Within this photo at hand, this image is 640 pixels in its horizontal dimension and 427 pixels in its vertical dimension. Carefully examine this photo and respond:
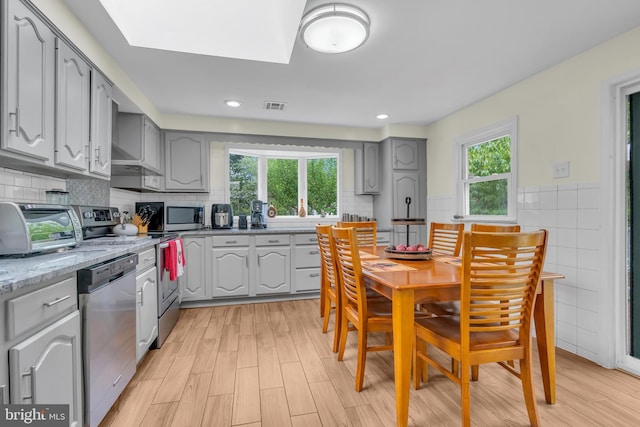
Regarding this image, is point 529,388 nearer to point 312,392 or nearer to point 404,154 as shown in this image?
point 312,392

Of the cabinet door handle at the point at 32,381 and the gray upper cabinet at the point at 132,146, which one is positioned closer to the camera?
the cabinet door handle at the point at 32,381

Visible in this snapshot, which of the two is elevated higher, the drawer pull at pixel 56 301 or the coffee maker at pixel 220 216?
the coffee maker at pixel 220 216

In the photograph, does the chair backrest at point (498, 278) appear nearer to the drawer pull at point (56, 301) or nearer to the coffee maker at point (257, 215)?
the drawer pull at point (56, 301)

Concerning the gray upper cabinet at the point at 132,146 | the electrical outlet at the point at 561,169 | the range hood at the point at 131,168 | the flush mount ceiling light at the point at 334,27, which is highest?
the flush mount ceiling light at the point at 334,27

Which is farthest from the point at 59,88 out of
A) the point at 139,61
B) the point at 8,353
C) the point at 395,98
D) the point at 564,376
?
the point at 564,376

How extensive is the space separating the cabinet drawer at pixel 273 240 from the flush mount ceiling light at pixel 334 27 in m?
2.24

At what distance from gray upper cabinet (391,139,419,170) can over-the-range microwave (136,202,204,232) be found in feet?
8.59

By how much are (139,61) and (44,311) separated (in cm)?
205

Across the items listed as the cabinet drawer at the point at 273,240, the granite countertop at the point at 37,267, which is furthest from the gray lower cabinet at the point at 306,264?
the granite countertop at the point at 37,267

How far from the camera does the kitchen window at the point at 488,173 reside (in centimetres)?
299

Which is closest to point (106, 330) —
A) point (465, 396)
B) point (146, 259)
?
point (146, 259)

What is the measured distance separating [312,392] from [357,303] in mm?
589

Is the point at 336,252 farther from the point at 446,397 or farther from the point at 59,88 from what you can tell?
the point at 59,88

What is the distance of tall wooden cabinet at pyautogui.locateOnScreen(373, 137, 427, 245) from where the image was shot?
418cm
